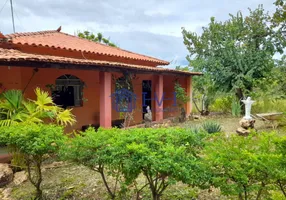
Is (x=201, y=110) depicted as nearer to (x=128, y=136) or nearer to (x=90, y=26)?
(x=128, y=136)

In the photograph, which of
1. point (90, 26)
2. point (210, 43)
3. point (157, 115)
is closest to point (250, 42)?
point (210, 43)

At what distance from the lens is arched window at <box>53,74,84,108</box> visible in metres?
10.3

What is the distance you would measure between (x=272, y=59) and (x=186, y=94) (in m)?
6.19

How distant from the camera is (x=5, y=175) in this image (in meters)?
5.68

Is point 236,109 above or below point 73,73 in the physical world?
below

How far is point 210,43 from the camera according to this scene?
18109 millimetres

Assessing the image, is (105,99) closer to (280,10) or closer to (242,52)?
(280,10)

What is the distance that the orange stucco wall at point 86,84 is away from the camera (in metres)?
8.08

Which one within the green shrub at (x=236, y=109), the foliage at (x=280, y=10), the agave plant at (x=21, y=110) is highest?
the foliage at (x=280, y=10)

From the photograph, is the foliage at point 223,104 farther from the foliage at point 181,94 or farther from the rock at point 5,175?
the rock at point 5,175

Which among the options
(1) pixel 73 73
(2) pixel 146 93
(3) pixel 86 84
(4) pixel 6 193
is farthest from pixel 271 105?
(4) pixel 6 193

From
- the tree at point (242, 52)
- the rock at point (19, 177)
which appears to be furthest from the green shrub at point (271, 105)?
the rock at point (19, 177)

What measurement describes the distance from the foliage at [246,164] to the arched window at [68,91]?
820 cm

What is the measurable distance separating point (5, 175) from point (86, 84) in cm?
594
